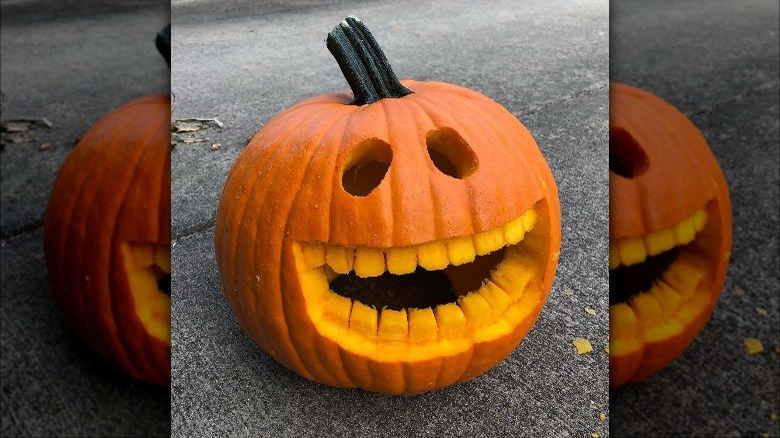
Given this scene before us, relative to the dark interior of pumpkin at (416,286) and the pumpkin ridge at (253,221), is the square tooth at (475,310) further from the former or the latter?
the pumpkin ridge at (253,221)

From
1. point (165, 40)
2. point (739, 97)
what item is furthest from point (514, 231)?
point (739, 97)

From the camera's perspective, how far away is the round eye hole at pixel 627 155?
106 centimetres

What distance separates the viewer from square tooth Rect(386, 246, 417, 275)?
92cm

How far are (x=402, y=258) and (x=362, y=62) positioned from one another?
0.38m

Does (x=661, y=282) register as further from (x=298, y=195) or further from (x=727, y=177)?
(x=727, y=177)

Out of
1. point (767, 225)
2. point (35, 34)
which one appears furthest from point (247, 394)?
point (35, 34)

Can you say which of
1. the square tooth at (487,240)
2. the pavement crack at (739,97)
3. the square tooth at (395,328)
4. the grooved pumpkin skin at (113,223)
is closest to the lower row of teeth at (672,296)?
the square tooth at (487,240)

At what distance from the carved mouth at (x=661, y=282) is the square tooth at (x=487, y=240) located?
0.84 ft

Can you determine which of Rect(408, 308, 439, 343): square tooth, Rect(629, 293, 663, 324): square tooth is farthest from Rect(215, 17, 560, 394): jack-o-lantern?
Rect(629, 293, 663, 324): square tooth

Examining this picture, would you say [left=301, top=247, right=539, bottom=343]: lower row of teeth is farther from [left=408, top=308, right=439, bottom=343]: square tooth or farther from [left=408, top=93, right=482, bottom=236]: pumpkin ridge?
[left=408, top=93, right=482, bottom=236]: pumpkin ridge

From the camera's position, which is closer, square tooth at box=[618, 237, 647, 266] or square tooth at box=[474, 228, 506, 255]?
square tooth at box=[474, 228, 506, 255]

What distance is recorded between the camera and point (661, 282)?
1.17 metres

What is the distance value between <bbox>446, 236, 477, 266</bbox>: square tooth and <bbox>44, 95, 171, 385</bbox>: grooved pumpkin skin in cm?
58

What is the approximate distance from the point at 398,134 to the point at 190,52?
18.4 inches
